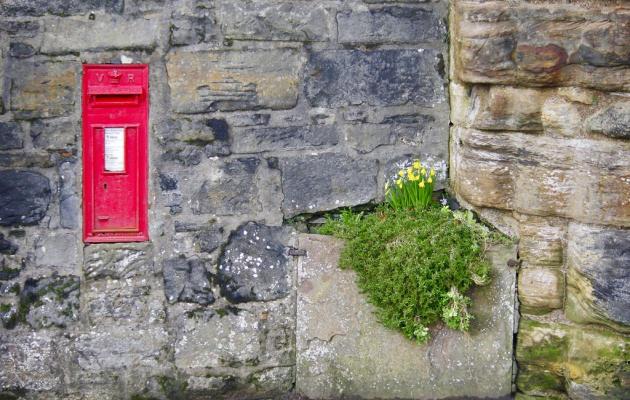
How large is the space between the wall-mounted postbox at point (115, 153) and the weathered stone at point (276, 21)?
0.50 metres

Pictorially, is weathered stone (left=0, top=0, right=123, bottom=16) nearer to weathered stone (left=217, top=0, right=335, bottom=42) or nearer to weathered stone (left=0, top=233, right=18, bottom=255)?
weathered stone (left=217, top=0, right=335, bottom=42)

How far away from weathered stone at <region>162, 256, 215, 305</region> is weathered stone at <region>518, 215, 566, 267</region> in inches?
63.9

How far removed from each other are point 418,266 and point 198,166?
1233mm

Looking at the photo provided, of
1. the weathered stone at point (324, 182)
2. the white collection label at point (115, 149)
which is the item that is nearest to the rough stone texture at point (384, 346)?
the weathered stone at point (324, 182)

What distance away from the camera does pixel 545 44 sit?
338 centimetres

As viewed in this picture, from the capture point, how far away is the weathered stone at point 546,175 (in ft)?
11.1

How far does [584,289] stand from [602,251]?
0.67ft

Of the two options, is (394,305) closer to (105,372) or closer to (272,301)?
(272,301)

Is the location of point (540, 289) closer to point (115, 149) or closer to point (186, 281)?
point (186, 281)

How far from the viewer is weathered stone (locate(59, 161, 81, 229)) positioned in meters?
3.75

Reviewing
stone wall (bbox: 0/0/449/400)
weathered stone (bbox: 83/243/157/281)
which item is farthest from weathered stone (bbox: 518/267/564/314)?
weathered stone (bbox: 83/243/157/281)

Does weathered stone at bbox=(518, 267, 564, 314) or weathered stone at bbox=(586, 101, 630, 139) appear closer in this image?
weathered stone at bbox=(586, 101, 630, 139)

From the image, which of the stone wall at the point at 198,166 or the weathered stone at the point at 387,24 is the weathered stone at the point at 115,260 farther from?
the weathered stone at the point at 387,24

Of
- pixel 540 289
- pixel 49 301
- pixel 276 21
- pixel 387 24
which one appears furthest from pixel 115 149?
pixel 540 289
